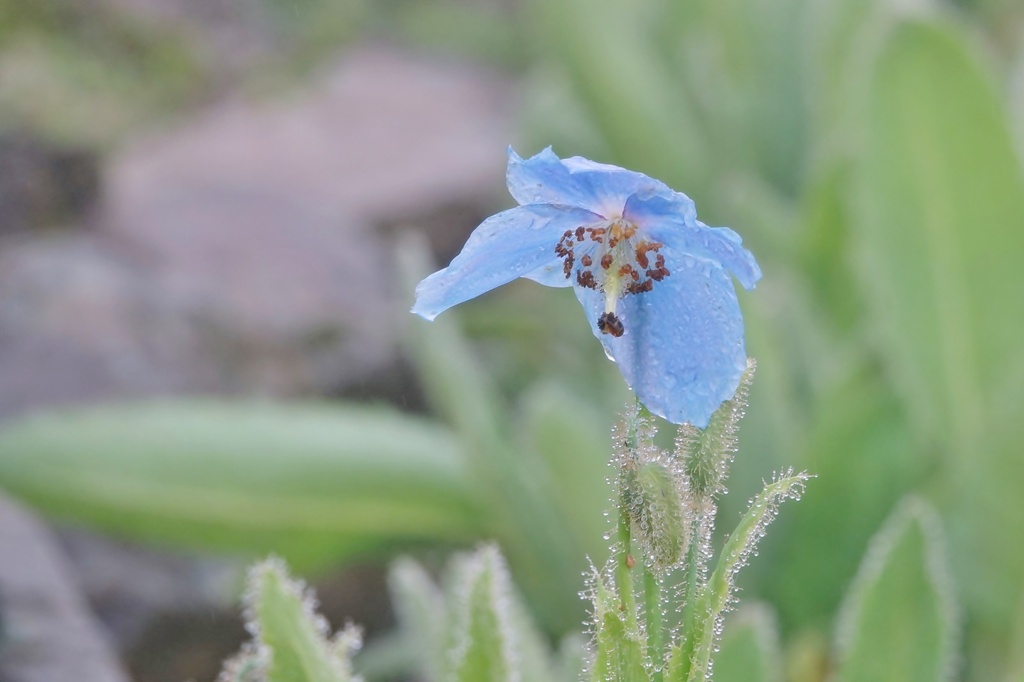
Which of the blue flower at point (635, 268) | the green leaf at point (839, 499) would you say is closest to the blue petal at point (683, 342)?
the blue flower at point (635, 268)

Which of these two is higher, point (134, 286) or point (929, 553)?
point (134, 286)

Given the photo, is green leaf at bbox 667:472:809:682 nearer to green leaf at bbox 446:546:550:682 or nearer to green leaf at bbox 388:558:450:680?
green leaf at bbox 446:546:550:682

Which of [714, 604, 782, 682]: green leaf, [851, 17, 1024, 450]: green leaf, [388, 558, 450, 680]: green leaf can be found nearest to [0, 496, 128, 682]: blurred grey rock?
[388, 558, 450, 680]: green leaf

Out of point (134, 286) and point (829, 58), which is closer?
point (829, 58)

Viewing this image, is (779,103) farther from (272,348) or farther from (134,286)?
(134,286)

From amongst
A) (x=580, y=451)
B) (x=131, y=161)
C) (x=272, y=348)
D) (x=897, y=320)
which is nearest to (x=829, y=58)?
(x=897, y=320)

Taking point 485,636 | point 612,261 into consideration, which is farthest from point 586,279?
point 485,636

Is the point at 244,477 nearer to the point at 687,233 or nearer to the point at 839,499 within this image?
the point at 839,499
